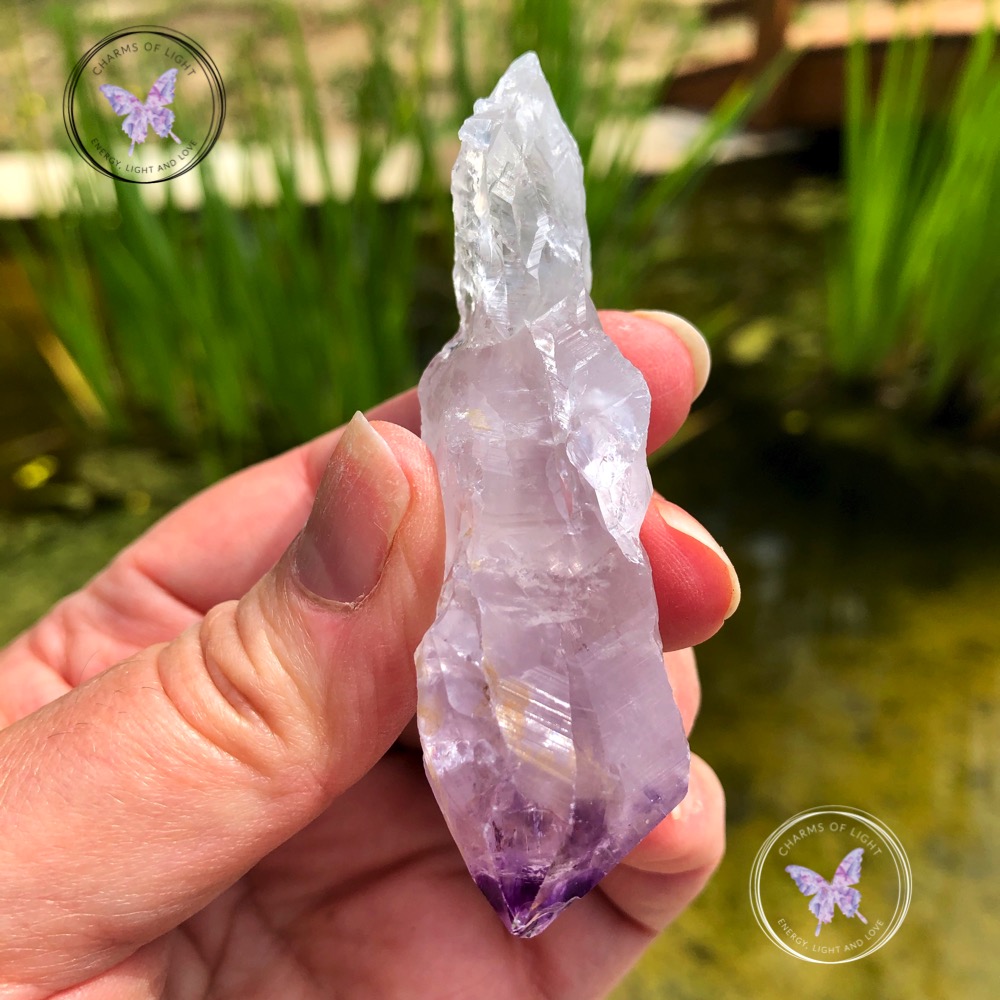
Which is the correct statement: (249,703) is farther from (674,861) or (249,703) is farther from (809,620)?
(809,620)

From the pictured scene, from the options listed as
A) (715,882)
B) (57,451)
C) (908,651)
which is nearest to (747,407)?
(908,651)

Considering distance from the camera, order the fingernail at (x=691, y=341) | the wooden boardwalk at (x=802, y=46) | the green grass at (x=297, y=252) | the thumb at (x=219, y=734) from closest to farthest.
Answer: the thumb at (x=219, y=734)
the fingernail at (x=691, y=341)
the green grass at (x=297, y=252)
the wooden boardwalk at (x=802, y=46)

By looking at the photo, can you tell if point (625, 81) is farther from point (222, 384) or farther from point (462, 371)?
point (462, 371)

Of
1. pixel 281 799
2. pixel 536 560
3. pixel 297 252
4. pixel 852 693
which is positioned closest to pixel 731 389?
pixel 852 693

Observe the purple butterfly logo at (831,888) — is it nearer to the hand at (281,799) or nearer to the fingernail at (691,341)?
the hand at (281,799)

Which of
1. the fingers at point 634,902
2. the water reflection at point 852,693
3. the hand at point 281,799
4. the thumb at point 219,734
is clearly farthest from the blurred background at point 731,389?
the thumb at point 219,734

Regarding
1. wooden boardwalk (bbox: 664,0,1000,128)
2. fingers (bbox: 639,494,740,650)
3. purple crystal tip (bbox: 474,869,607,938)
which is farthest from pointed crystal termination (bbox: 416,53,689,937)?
wooden boardwalk (bbox: 664,0,1000,128)
